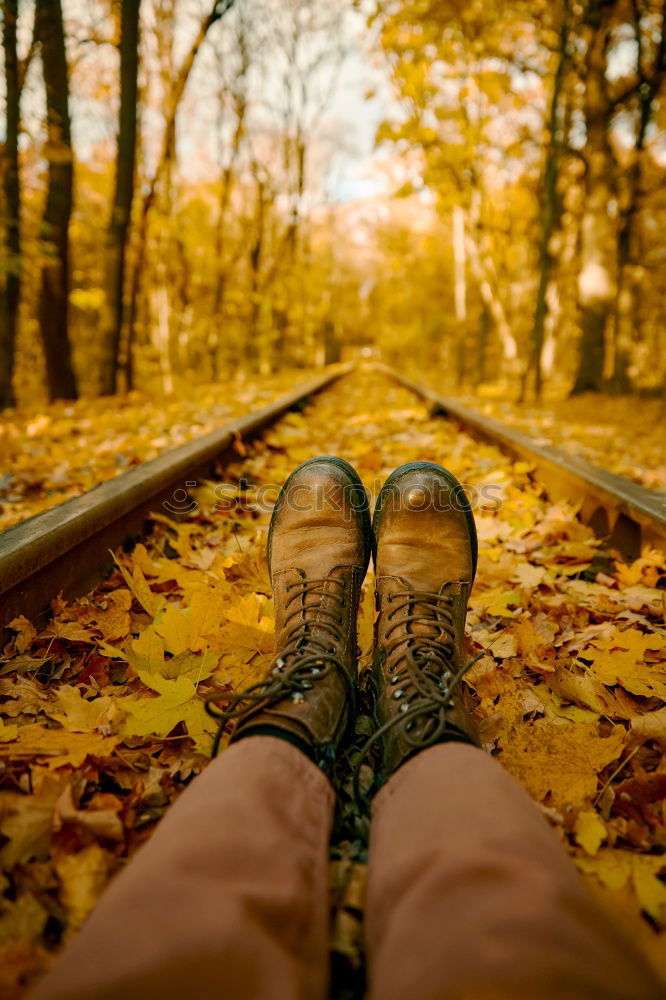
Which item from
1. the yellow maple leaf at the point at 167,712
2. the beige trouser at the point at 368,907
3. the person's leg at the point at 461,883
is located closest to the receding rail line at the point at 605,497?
the person's leg at the point at 461,883

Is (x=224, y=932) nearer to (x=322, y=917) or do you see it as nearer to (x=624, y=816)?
(x=322, y=917)

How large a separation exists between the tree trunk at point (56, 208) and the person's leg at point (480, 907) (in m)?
7.92

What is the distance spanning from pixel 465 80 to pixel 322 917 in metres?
12.5

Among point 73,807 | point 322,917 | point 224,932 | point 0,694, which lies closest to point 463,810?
point 322,917

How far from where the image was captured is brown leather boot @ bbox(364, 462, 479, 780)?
1175mm

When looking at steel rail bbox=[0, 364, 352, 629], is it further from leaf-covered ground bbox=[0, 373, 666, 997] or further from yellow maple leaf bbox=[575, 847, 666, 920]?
yellow maple leaf bbox=[575, 847, 666, 920]

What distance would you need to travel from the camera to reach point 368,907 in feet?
2.77

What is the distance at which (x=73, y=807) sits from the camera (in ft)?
3.40

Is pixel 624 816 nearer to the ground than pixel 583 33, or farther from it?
nearer to the ground

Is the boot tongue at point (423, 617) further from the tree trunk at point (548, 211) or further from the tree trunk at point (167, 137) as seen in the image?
the tree trunk at point (167, 137)

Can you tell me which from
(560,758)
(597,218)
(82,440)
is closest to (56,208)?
(82,440)

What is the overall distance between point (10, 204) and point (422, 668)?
27.4 feet

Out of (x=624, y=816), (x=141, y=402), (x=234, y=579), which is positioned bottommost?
(x=624, y=816)

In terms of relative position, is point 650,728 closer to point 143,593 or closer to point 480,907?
point 480,907
